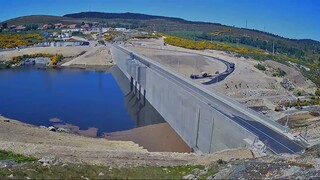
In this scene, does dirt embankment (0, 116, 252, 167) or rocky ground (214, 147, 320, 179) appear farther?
dirt embankment (0, 116, 252, 167)

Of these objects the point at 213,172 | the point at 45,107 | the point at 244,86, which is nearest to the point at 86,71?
the point at 45,107

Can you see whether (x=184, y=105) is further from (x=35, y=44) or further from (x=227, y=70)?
(x=35, y=44)

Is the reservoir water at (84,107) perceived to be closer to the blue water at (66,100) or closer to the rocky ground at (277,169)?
the blue water at (66,100)

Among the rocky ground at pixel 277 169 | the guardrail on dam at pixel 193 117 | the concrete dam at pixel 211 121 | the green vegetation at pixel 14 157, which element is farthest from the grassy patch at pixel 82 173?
the guardrail on dam at pixel 193 117

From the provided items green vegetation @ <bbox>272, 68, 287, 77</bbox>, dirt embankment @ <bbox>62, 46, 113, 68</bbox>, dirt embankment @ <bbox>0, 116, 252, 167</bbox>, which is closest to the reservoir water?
dirt embankment @ <bbox>0, 116, 252, 167</bbox>

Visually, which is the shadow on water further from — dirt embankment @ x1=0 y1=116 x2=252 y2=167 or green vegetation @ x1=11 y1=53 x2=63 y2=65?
green vegetation @ x1=11 y1=53 x2=63 y2=65

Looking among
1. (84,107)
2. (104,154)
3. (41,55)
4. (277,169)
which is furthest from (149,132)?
(41,55)
